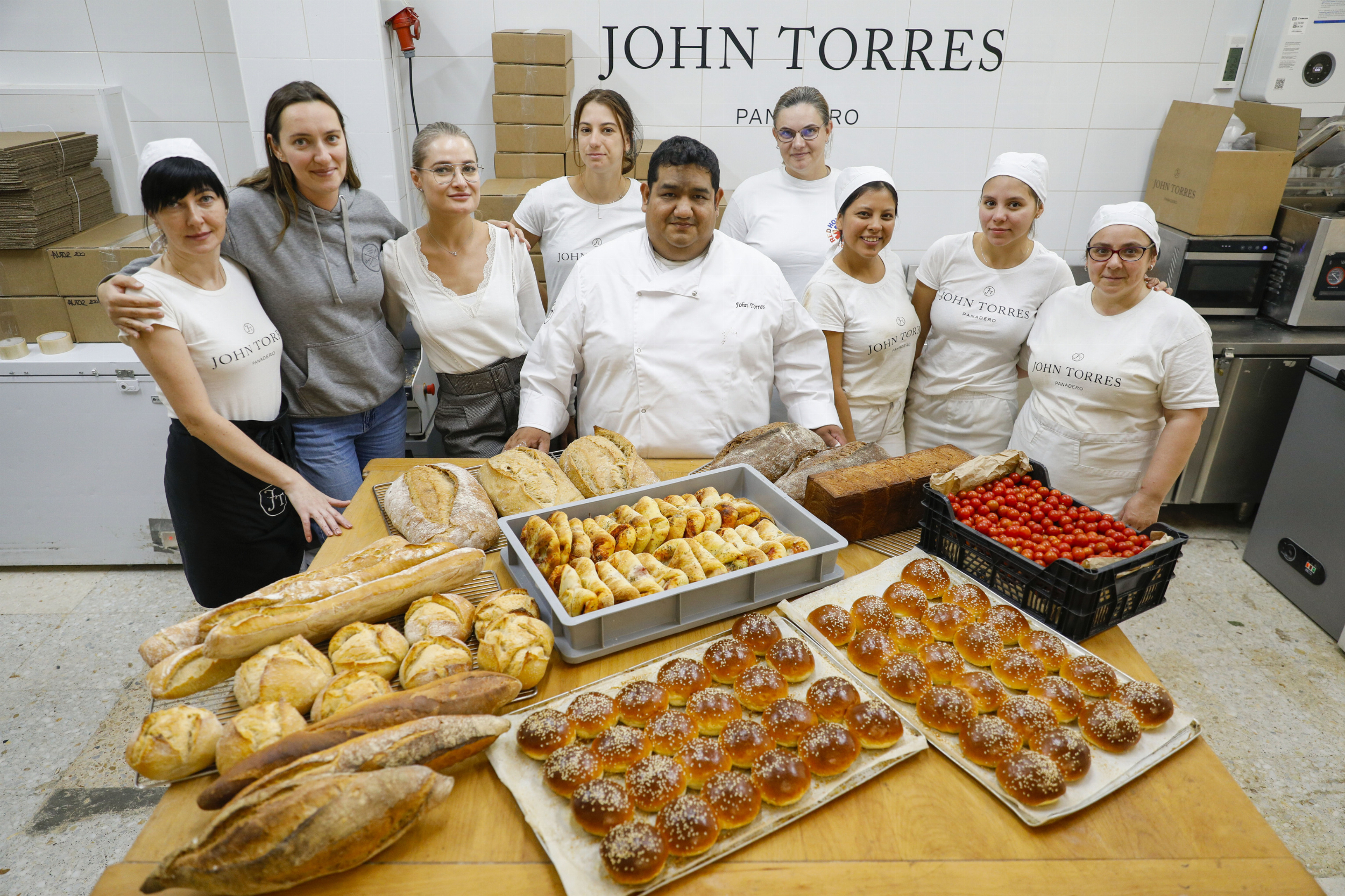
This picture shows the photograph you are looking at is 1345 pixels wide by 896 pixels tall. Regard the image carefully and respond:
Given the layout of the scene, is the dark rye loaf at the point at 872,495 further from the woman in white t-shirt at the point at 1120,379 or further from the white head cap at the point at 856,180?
the white head cap at the point at 856,180

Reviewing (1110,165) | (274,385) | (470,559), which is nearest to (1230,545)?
(1110,165)

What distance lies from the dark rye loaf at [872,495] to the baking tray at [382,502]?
0.74 metres

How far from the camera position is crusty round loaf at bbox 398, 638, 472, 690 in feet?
4.29

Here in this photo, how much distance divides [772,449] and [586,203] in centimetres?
149

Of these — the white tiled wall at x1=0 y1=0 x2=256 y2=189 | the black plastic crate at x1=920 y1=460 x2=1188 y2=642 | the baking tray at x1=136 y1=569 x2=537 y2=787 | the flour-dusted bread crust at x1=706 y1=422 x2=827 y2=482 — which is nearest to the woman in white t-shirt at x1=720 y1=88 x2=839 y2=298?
the flour-dusted bread crust at x1=706 y1=422 x2=827 y2=482

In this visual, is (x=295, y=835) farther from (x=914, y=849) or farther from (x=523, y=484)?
(x=523, y=484)

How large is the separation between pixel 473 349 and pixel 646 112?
2164mm

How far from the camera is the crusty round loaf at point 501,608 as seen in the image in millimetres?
1437

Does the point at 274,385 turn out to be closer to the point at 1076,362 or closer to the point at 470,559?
the point at 470,559

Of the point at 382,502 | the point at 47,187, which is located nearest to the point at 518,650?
Answer: the point at 382,502

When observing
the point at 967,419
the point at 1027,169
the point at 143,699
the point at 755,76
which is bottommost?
the point at 143,699

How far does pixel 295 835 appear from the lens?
1005 millimetres

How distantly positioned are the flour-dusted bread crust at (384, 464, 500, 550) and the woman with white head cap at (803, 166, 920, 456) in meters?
1.25

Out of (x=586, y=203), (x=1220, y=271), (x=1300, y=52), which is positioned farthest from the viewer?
(x=1300, y=52)
